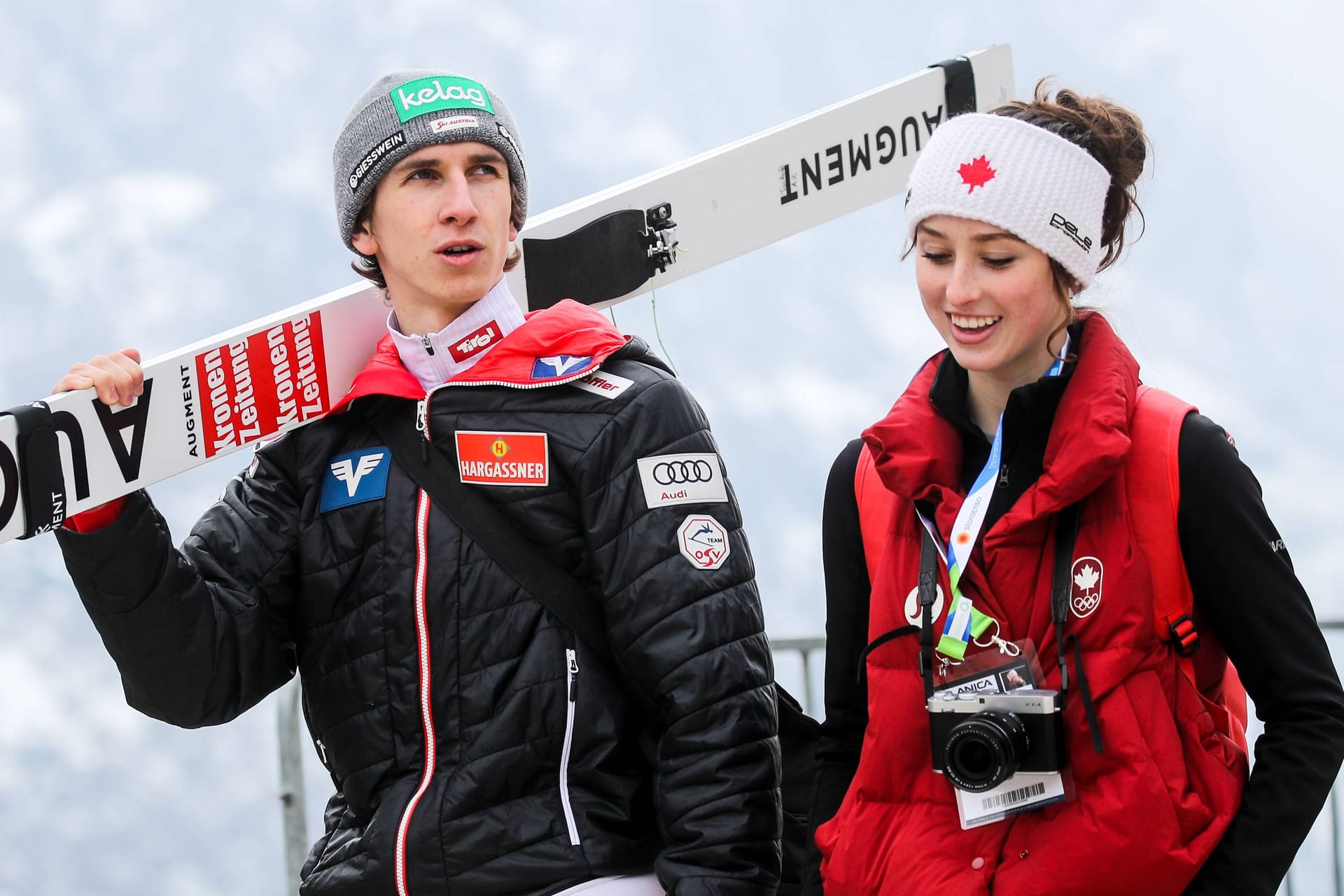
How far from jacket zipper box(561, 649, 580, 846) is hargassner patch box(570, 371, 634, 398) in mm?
340

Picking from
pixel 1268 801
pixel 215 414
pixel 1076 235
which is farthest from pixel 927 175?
pixel 215 414

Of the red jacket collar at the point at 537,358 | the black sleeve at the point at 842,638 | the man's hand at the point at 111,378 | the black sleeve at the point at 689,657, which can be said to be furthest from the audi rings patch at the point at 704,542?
the man's hand at the point at 111,378

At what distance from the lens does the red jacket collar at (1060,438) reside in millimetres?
1646

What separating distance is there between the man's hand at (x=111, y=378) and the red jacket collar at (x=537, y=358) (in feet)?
0.92

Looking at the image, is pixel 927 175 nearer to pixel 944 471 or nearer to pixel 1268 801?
pixel 944 471

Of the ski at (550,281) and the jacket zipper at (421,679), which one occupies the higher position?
the ski at (550,281)

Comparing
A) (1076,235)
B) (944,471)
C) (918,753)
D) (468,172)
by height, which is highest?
(468,172)

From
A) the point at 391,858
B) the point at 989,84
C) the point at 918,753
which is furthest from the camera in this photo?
the point at 989,84

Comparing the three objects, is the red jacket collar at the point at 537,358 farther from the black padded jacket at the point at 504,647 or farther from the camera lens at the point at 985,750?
the camera lens at the point at 985,750

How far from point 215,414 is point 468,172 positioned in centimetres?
49

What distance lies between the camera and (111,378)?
2078 mm

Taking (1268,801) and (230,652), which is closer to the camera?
(1268,801)

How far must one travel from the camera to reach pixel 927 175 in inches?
71.4

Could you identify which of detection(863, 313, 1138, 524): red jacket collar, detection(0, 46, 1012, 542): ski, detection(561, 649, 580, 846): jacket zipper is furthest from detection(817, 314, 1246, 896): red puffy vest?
detection(0, 46, 1012, 542): ski
